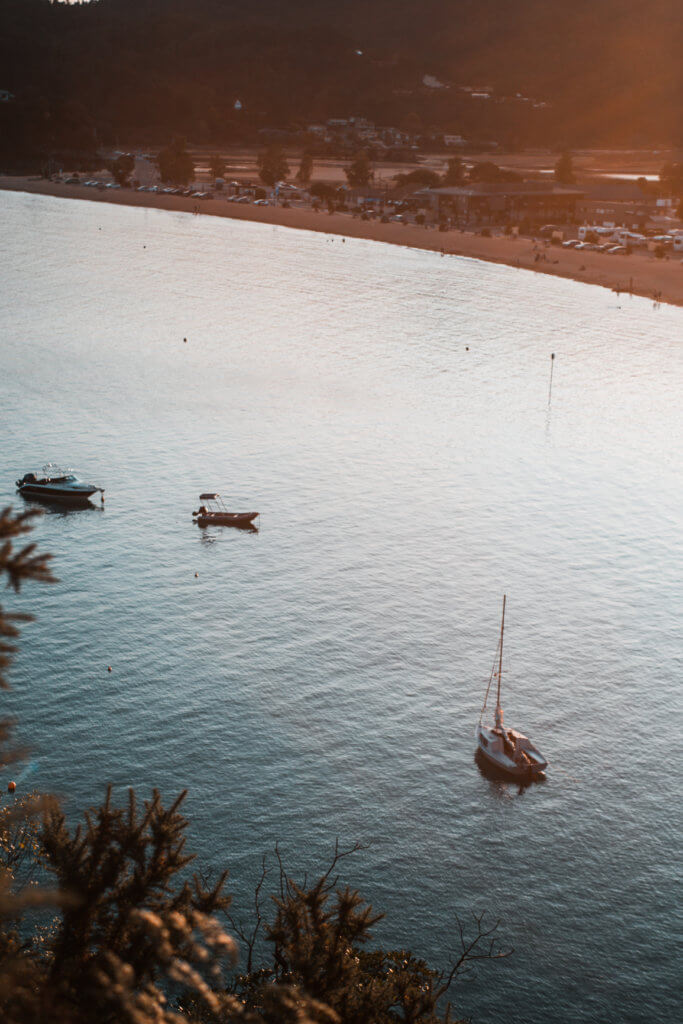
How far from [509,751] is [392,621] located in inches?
564

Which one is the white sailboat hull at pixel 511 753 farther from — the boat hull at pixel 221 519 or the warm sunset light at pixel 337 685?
the boat hull at pixel 221 519

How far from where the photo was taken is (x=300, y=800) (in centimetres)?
4275

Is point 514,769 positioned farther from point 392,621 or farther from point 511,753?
point 392,621

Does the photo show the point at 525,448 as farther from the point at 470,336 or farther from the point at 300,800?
the point at 300,800

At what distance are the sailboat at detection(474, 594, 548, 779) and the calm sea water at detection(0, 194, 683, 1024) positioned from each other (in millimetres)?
773

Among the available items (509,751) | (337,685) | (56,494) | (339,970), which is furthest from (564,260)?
(339,970)

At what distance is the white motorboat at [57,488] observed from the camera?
7375cm

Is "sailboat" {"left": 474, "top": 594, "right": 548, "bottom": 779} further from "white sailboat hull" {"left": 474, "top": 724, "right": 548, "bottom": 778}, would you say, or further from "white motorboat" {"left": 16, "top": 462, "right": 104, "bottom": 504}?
"white motorboat" {"left": 16, "top": 462, "right": 104, "bottom": 504}

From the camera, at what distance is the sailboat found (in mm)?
44625

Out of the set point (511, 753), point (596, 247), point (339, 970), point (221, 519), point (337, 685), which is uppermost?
point (596, 247)

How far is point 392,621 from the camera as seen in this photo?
58.2 meters

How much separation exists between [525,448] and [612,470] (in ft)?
26.3

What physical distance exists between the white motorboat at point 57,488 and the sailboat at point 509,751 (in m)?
36.7

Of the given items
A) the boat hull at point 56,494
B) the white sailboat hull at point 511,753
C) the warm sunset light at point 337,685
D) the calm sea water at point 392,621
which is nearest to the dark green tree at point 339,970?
the warm sunset light at point 337,685
